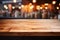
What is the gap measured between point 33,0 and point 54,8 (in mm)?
369

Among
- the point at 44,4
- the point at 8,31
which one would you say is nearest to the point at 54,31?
the point at 8,31

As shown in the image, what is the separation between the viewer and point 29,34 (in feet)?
3.61

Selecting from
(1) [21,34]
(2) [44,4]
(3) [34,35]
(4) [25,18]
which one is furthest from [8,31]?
(2) [44,4]

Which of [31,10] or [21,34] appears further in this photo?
[31,10]

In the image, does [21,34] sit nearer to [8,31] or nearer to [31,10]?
[8,31]

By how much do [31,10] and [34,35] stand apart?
0.95m

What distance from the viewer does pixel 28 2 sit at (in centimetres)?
198

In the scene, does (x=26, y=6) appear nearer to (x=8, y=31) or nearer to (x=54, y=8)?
(x=54, y=8)

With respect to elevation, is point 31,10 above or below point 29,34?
above

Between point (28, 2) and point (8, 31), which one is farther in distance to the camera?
point (28, 2)

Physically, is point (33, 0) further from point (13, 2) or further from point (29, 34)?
point (29, 34)
